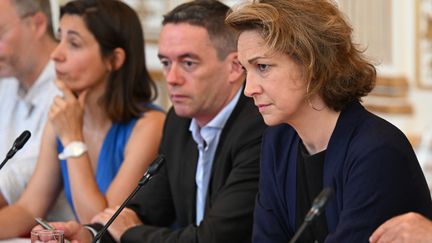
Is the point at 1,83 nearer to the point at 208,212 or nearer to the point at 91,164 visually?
the point at 91,164

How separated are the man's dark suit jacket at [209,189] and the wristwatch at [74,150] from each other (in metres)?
0.27

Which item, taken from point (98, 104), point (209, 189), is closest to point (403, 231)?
point (209, 189)

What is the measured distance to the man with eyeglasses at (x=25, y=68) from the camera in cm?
414

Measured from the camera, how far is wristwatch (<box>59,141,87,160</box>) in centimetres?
349

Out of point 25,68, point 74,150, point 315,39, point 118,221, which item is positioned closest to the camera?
point 315,39

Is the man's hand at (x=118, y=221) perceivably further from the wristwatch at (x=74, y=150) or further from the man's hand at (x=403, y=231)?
the man's hand at (x=403, y=231)

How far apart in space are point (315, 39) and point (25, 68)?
2.14 m

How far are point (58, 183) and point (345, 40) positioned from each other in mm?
1614

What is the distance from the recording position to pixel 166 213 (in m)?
3.39

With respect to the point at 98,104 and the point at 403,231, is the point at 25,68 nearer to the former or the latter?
the point at 98,104

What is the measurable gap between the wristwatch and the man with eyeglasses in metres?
0.52

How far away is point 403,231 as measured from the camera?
2.14 metres

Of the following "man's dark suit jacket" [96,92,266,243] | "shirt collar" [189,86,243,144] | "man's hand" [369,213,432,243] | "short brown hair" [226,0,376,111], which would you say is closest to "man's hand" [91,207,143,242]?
"man's dark suit jacket" [96,92,266,243]

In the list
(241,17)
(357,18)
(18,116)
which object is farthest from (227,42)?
(357,18)
